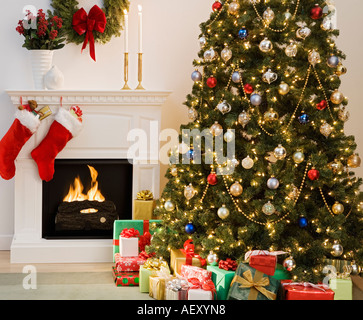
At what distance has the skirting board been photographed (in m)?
4.30

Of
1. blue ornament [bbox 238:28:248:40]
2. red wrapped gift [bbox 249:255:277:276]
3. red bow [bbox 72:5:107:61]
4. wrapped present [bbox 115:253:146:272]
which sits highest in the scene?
Answer: red bow [bbox 72:5:107:61]

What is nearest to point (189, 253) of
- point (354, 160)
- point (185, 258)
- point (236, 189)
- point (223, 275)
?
point (185, 258)

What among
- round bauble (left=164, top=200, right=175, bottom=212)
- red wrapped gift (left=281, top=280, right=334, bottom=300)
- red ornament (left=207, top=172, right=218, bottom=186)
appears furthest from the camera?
round bauble (left=164, top=200, right=175, bottom=212)

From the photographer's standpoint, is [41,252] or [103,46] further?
[103,46]

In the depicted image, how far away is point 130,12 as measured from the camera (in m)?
4.65

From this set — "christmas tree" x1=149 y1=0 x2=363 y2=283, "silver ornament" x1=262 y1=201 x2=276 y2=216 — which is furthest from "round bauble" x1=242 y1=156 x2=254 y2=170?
"silver ornament" x1=262 y1=201 x2=276 y2=216

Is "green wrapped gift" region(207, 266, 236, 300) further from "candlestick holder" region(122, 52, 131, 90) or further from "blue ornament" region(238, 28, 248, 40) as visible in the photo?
"candlestick holder" region(122, 52, 131, 90)

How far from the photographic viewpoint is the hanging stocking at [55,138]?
4266 millimetres

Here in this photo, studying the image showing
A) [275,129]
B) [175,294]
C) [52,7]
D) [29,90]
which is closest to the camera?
[175,294]

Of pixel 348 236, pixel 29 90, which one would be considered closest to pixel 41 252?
pixel 29 90

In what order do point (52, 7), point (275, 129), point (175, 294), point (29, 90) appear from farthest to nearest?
point (52, 7) → point (29, 90) → point (275, 129) → point (175, 294)

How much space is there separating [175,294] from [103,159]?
150cm

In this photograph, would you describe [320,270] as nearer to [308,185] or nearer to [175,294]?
[308,185]

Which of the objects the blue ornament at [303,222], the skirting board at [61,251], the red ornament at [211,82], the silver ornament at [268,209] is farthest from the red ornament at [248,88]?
the skirting board at [61,251]
